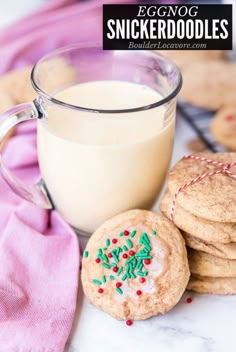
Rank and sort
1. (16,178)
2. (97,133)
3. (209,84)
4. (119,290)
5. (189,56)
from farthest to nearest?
1. (189,56)
2. (209,84)
3. (16,178)
4. (97,133)
5. (119,290)

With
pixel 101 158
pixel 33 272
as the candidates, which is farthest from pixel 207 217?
pixel 33 272

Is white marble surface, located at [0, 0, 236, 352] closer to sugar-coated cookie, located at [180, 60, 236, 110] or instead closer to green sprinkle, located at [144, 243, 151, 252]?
green sprinkle, located at [144, 243, 151, 252]

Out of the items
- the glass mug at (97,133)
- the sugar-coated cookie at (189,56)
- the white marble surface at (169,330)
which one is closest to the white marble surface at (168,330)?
the white marble surface at (169,330)

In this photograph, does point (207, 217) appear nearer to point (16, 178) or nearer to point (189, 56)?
point (16, 178)

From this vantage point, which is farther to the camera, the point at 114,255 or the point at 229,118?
the point at 229,118

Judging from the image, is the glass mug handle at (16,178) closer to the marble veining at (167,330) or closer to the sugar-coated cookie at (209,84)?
the marble veining at (167,330)

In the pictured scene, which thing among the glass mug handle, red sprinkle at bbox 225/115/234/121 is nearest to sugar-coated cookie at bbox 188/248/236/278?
the glass mug handle
